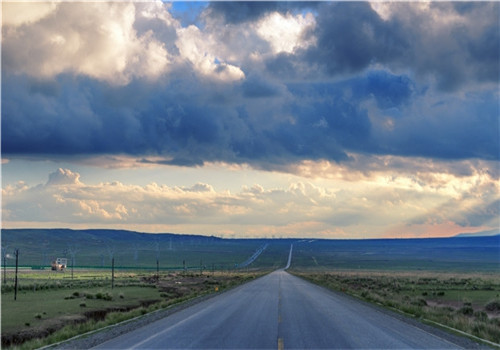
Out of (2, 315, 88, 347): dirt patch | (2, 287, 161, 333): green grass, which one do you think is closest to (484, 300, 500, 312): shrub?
(2, 287, 161, 333): green grass

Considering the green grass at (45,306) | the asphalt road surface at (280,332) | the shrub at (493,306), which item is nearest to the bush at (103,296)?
the green grass at (45,306)

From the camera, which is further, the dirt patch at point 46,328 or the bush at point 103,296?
the bush at point 103,296

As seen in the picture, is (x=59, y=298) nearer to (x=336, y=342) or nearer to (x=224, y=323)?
(x=224, y=323)

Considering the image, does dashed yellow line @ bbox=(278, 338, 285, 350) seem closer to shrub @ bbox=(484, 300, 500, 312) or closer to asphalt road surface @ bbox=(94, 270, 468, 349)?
asphalt road surface @ bbox=(94, 270, 468, 349)

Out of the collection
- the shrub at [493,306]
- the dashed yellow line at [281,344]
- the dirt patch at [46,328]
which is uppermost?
the dashed yellow line at [281,344]

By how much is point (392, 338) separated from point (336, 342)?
272 centimetres

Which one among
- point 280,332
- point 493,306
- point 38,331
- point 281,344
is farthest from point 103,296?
point 281,344

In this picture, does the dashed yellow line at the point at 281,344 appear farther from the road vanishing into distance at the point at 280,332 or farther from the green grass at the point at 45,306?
the green grass at the point at 45,306

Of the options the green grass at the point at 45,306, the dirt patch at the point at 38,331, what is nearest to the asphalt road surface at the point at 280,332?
the dirt patch at the point at 38,331

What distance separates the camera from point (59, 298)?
49500mm

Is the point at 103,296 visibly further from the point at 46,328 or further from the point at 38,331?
the point at 38,331

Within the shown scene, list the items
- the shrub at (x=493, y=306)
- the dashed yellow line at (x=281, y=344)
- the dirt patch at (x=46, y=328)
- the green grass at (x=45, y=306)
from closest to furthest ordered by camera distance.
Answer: the dashed yellow line at (x=281, y=344)
the dirt patch at (x=46, y=328)
the green grass at (x=45, y=306)
the shrub at (x=493, y=306)

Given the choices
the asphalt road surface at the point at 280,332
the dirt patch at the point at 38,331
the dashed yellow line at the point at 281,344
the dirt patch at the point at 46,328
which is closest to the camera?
the dashed yellow line at the point at 281,344

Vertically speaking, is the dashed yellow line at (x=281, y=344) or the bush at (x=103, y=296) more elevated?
the dashed yellow line at (x=281, y=344)
